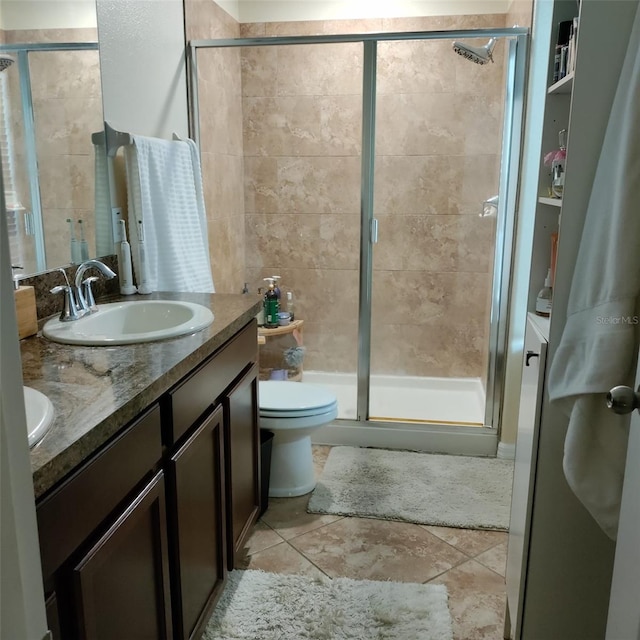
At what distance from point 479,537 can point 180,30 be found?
2405 millimetres

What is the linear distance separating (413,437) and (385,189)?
52.5 inches

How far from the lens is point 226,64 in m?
3.16

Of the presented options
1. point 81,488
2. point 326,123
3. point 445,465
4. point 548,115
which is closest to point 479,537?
point 445,465

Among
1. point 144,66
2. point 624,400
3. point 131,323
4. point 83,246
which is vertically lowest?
point 131,323

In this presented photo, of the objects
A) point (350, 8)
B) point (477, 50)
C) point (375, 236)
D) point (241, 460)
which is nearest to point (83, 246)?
point (241, 460)

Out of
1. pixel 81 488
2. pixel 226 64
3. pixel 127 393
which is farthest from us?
pixel 226 64

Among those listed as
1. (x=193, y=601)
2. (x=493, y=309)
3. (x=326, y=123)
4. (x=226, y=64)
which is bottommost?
(x=193, y=601)

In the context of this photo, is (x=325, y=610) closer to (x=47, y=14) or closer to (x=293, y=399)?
(x=293, y=399)

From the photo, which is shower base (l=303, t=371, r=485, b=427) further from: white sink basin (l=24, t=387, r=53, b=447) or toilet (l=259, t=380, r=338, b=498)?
white sink basin (l=24, t=387, r=53, b=447)

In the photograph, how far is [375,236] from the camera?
3.01m

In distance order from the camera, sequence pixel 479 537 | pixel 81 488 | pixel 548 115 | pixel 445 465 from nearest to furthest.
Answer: pixel 81 488 → pixel 548 115 → pixel 479 537 → pixel 445 465

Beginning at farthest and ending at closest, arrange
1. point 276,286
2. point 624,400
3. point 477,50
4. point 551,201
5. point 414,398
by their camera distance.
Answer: point 276,286
point 414,398
point 477,50
point 551,201
point 624,400

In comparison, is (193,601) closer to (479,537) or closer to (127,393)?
(127,393)

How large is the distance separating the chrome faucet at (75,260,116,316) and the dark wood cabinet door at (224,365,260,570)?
47 centimetres
